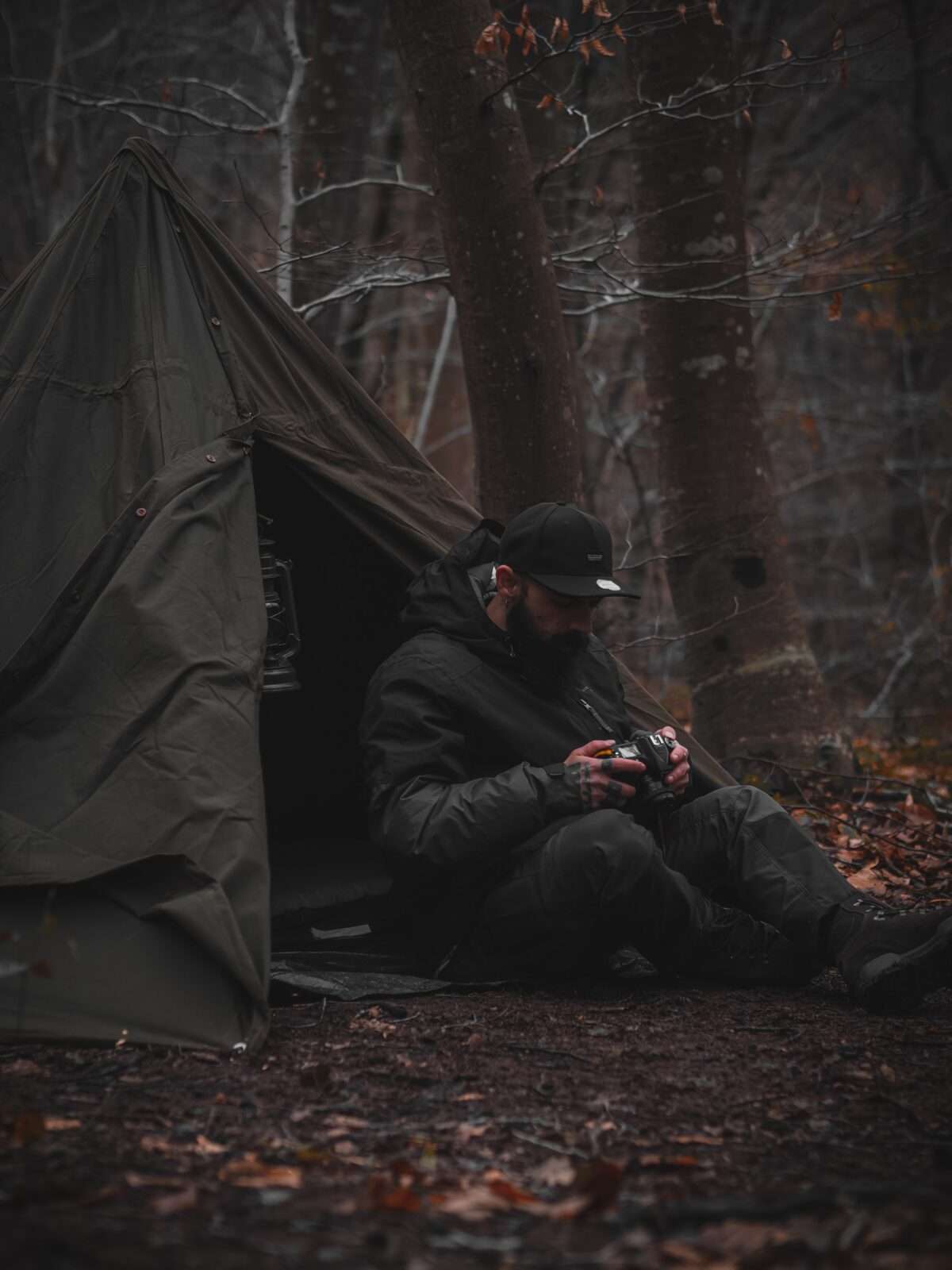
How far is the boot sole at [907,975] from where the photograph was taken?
339 centimetres

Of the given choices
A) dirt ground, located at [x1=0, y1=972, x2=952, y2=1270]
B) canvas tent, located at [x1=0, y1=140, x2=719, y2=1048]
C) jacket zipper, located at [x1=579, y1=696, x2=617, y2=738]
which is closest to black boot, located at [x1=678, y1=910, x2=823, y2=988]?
dirt ground, located at [x1=0, y1=972, x2=952, y2=1270]

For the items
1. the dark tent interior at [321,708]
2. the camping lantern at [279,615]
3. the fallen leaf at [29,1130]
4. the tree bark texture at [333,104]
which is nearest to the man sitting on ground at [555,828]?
the camping lantern at [279,615]

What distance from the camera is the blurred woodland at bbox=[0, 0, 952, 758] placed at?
5.38m

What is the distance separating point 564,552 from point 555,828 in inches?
31.5

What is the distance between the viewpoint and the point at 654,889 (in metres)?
3.62

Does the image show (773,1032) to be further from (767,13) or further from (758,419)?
(767,13)

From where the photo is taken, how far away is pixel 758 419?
21.2 feet

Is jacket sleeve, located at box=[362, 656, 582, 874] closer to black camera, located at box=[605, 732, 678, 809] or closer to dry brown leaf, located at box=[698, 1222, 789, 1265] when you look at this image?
black camera, located at box=[605, 732, 678, 809]

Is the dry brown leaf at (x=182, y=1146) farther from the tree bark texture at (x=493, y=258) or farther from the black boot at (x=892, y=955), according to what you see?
the tree bark texture at (x=493, y=258)

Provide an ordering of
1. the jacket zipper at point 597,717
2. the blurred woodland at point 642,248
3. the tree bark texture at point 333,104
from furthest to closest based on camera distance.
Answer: the tree bark texture at point 333,104 → the blurred woodland at point 642,248 → the jacket zipper at point 597,717

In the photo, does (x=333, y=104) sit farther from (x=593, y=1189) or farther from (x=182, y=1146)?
(x=593, y=1189)

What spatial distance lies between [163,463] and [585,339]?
263 inches

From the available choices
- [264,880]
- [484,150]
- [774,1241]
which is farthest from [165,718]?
[484,150]

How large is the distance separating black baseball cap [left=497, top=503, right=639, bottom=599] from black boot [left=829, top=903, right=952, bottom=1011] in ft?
3.69
